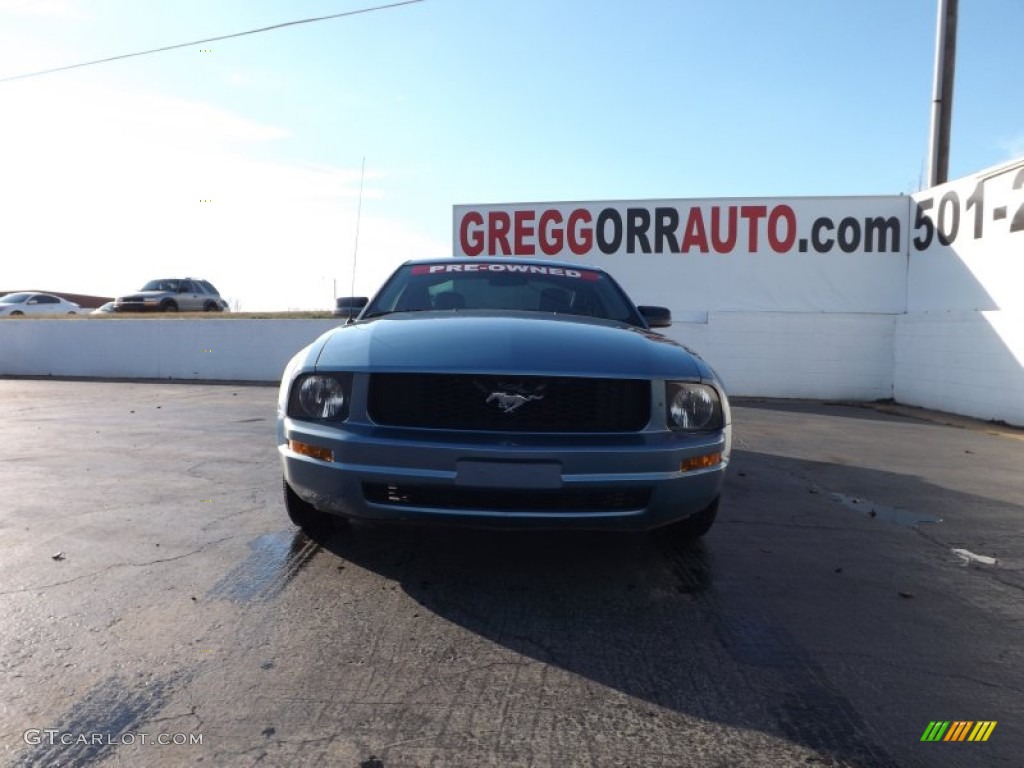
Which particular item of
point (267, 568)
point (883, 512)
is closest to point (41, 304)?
point (267, 568)

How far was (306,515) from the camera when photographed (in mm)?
3955

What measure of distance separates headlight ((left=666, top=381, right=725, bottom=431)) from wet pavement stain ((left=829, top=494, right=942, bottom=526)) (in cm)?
223

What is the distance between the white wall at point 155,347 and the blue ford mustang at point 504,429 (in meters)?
13.3

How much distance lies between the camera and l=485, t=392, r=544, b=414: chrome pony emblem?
3.30 metres

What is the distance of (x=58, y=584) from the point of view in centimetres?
353

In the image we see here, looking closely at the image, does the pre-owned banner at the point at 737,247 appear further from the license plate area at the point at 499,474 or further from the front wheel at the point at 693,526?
the license plate area at the point at 499,474

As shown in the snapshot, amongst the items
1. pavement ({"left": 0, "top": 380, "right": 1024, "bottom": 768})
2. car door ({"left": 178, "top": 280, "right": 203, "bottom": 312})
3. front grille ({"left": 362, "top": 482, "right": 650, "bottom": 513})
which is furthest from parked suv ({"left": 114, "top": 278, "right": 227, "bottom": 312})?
front grille ({"left": 362, "top": 482, "right": 650, "bottom": 513})

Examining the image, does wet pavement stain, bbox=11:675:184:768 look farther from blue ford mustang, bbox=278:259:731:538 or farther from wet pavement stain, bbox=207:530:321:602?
blue ford mustang, bbox=278:259:731:538

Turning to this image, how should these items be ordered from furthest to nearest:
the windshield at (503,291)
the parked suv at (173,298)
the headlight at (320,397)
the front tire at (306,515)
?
the parked suv at (173,298) < the windshield at (503,291) < the front tire at (306,515) < the headlight at (320,397)

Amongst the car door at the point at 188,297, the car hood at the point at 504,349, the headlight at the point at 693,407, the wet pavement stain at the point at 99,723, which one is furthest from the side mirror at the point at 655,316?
the car door at the point at 188,297

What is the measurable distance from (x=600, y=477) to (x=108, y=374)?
691 inches

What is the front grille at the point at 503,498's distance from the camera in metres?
3.18

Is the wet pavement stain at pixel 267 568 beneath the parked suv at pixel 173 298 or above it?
beneath

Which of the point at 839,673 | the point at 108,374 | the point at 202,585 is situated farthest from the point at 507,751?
the point at 108,374
